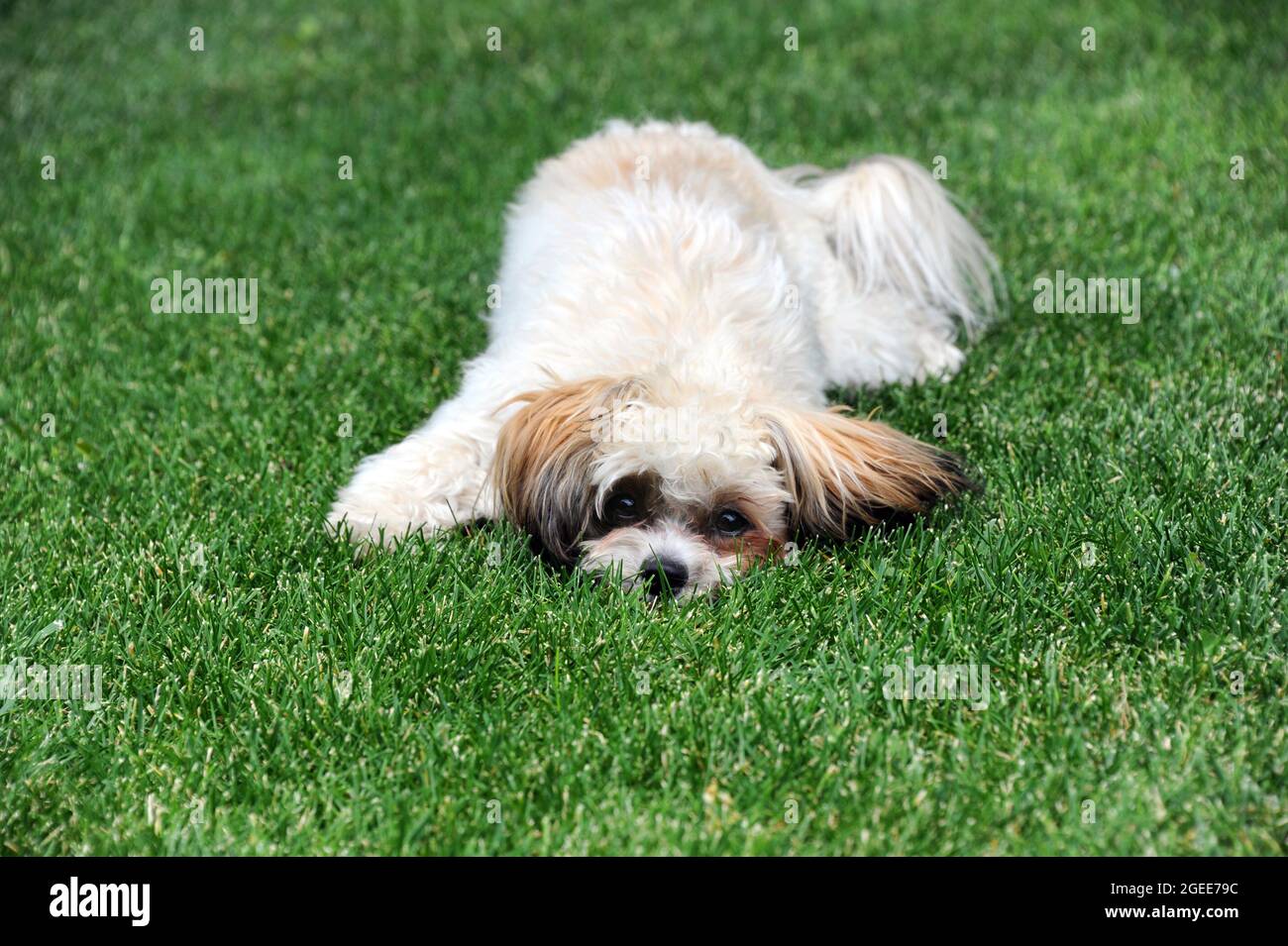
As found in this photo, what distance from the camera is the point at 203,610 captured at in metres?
3.49

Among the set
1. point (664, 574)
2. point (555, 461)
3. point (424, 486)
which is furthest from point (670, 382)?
point (424, 486)

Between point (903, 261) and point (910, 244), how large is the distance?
7cm

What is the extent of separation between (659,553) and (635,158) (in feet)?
6.68

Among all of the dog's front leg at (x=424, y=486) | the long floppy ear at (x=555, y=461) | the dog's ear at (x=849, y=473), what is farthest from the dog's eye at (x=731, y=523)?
the dog's front leg at (x=424, y=486)

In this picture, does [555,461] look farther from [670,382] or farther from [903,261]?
[903,261]

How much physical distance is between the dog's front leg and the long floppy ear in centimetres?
23

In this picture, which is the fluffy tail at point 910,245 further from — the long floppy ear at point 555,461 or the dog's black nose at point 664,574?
the dog's black nose at point 664,574

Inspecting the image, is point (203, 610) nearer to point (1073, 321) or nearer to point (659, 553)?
point (659, 553)

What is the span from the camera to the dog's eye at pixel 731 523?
3.71 metres

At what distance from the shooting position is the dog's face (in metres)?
3.56

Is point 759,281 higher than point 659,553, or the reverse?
point 759,281

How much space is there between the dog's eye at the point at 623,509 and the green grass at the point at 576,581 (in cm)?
26

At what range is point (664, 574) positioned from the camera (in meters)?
3.54
